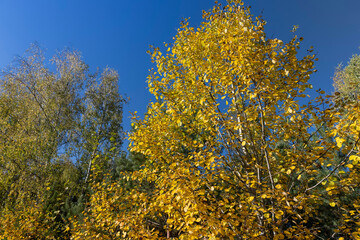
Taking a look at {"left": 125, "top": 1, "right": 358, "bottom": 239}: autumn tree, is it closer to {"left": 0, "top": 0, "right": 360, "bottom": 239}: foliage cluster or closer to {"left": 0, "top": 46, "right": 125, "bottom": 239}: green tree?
{"left": 0, "top": 0, "right": 360, "bottom": 239}: foliage cluster

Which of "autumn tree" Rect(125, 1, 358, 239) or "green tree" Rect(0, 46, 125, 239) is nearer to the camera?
"autumn tree" Rect(125, 1, 358, 239)

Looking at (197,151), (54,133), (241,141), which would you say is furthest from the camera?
(54,133)

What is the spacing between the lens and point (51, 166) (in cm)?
736

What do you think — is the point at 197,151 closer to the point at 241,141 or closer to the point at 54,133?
the point at 241,141

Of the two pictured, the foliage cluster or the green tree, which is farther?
the green tree

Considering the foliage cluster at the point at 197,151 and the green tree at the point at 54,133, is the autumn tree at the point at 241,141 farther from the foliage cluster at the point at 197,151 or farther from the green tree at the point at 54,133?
the green tree at the point at 54,133

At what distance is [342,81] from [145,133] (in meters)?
24.5

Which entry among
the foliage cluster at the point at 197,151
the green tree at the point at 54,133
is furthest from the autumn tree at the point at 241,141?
the green tree at the point at 54,133

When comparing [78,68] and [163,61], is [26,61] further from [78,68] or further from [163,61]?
[163,61]

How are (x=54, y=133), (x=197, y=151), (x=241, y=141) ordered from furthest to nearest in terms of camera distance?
1. (x=54, y=133)
2. (x=197, y=151)
3. (x=241, y=141)

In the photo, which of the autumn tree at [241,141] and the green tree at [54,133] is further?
the green tree at [54,133]

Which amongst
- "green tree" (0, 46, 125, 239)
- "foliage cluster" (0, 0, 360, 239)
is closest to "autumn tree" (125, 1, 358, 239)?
"foliage cluster" (0, 0, 360, 239)

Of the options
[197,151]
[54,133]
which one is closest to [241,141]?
[197,151]

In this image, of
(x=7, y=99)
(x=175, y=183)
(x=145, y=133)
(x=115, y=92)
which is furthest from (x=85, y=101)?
(x=175, y=183)
